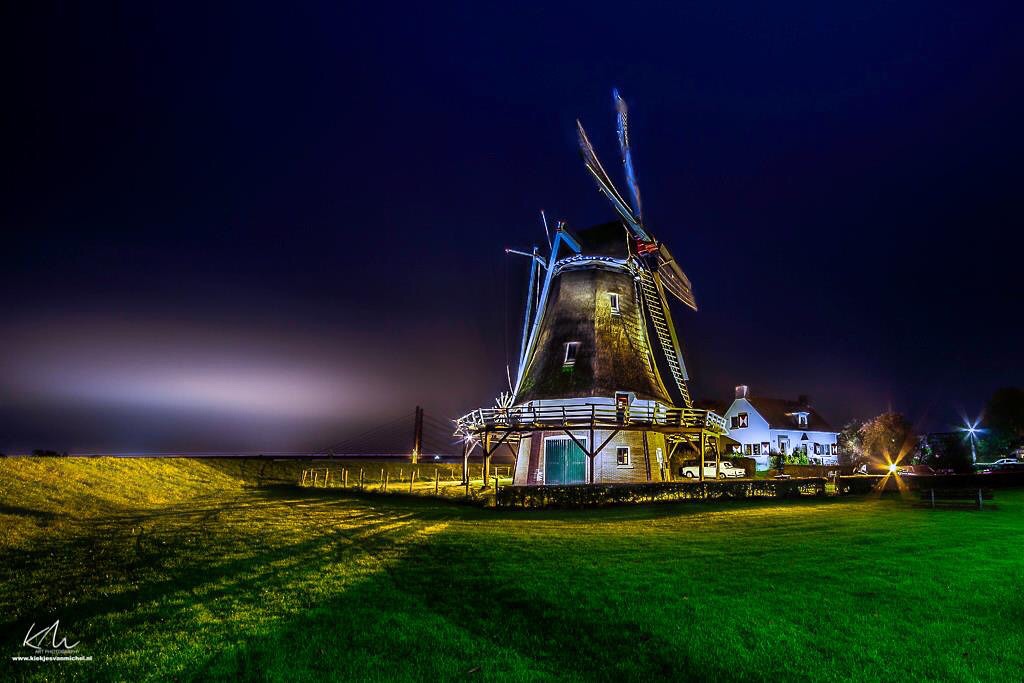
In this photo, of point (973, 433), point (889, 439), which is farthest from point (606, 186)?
point (973, 433)

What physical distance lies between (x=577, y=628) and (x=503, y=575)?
2.71 metres

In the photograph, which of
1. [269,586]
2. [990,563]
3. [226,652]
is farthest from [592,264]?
[226,652]

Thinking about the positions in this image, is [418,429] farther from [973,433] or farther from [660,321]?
[973,433]

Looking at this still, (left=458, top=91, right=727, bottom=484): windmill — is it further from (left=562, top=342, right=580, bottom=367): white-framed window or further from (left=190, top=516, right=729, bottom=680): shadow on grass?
(left=190, top=516, right=729, bottom=680): shadow on grass

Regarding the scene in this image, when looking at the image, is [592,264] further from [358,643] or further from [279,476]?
[279,476]

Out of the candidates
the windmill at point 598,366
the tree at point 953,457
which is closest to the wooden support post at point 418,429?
the windmill at point 598,366

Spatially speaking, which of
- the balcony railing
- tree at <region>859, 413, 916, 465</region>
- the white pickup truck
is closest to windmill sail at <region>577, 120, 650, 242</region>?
the balcony railing

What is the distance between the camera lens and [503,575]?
407 inches

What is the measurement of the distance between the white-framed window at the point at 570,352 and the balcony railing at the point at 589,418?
10.2 ft

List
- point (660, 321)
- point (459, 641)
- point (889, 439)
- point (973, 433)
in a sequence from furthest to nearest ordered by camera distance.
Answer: point (889, 439) → point (973, 433) → point (660, 321) → point (459, 641)

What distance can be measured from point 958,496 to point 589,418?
46.6 ft

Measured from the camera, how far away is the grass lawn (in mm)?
6828

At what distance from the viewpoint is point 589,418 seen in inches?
983

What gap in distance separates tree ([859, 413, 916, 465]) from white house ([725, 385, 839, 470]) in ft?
12.4
